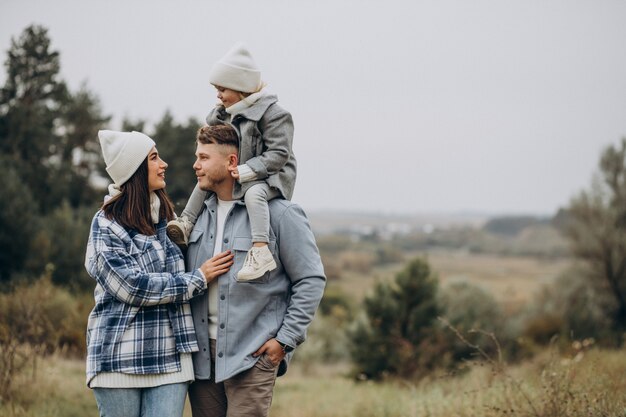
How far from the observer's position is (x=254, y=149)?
11.3 ft

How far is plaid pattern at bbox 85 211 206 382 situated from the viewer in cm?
305

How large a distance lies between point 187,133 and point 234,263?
16496 mm

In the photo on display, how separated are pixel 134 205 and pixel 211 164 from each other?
1.39 ft

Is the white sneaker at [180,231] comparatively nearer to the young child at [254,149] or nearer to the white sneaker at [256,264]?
the young child at [254,149]

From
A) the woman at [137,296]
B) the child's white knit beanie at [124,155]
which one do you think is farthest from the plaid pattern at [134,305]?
the child's white knit beanie at [124,155]

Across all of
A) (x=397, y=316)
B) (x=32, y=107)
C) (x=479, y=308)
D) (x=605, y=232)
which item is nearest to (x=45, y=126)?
(x=32, y=107)

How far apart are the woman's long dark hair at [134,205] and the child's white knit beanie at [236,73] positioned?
58 centimetres

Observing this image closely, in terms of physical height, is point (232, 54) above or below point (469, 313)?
above

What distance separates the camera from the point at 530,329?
78.7 feet

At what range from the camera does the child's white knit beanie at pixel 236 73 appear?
344 cm

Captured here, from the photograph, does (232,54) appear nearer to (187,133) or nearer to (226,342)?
(226,342)

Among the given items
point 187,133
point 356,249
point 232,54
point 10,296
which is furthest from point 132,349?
point 356,249

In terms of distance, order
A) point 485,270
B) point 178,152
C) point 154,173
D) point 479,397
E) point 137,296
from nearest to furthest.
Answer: point 137,296 → point 154,173 → point 479,397 → point 178,152 → point 485,270

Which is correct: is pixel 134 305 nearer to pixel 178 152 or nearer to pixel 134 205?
pixel 134 205
